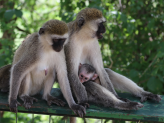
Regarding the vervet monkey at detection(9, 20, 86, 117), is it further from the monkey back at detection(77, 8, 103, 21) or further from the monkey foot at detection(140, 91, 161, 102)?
the monkey foot at detection(140, 91, 161, 102)

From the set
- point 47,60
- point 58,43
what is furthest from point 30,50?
point 58,43

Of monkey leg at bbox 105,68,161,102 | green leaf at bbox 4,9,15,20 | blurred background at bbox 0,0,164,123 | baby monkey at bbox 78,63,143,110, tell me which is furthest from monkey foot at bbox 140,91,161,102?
green leaf at bbox 4,9,15,20

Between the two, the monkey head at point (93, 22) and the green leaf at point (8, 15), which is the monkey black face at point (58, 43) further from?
the green leaf at point (8, 15)

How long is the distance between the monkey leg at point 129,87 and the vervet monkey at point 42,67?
98 cm

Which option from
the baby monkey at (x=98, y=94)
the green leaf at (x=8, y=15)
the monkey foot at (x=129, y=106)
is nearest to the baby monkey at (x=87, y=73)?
the baby monkey at (x=98, y=94)

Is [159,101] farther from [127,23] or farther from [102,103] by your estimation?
[127,23]

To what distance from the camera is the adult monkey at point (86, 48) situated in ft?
10.2

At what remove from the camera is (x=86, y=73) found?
3.31 m

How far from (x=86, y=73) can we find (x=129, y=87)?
2.37ft

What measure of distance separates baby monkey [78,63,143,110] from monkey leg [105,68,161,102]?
0.32 meters

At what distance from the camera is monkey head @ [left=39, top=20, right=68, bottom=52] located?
8.93 ft

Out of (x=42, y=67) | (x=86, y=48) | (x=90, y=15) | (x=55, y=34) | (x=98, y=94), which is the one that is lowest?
(x=98, y=94)

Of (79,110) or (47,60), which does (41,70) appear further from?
(79,110)

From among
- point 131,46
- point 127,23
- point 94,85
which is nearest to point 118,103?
point 94,85
